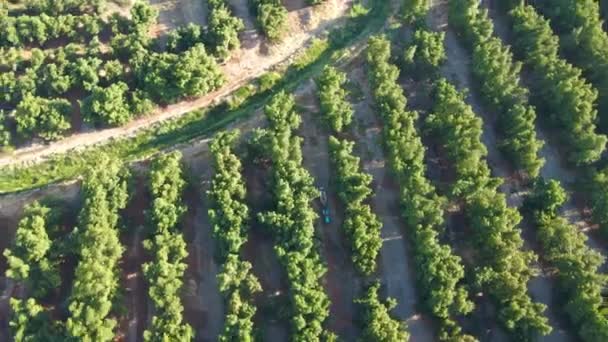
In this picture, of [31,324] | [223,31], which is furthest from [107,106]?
[31,324]

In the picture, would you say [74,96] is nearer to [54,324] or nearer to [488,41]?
[54,324]

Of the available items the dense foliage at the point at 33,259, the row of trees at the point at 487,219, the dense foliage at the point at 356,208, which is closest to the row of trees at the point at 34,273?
the dense foliage at the point at 33,259

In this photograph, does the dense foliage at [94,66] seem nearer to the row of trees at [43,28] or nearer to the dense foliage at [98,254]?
the row of trees at [43,28]

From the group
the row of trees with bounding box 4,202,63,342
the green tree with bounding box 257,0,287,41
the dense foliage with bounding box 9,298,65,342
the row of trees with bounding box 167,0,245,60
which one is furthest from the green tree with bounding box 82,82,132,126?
the dense foliage with bounding box 9,298,65,342

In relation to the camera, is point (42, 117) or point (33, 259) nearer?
point (33, 259)

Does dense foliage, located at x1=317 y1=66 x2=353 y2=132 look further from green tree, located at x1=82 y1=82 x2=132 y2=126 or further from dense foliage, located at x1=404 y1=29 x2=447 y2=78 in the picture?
green tree, located at x1=82 y1=82 x2=132 y2=126

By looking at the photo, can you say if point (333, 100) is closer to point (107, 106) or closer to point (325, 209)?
point (325, 209)

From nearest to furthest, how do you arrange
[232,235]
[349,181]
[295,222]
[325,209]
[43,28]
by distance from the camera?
[232,235], [295,222], [349,181], [325,209], [43,28]
